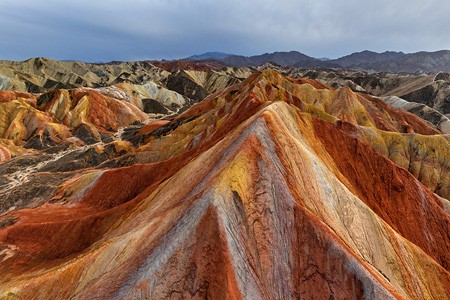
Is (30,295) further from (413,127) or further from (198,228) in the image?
(413,127)

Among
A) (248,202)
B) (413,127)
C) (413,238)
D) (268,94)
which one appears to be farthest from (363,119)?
(248,202)

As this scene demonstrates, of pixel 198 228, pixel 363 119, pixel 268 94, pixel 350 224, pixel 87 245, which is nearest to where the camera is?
pixel 198 228

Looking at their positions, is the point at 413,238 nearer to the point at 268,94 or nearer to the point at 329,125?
the point at 329,125

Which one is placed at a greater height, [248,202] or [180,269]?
[248,202]

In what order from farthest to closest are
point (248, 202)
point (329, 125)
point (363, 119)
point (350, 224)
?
1. point (363, 119)
2. point (329, 125)
3. point (350, 224)
4. point (248, 202)

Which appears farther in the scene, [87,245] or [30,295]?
[87,245]

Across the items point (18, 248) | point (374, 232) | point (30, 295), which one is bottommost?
point (18, 248)

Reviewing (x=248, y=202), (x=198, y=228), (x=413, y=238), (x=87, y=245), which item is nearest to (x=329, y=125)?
(x=413, y=238)
